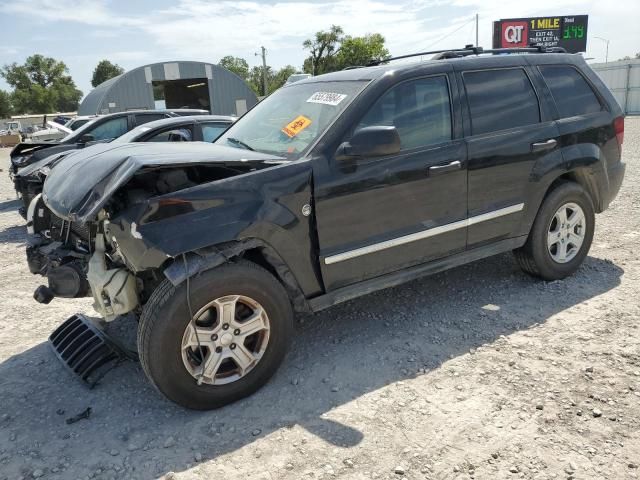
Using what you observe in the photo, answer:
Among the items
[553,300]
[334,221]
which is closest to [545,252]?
[553,300]

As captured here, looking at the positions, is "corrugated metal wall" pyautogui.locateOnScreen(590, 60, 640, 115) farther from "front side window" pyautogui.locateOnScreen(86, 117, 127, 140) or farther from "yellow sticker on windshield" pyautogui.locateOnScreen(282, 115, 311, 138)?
"yellow sticker on windshield" pyautogui.locateOnScreen(282, 115, 311, 138)

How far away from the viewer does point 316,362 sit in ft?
11.7

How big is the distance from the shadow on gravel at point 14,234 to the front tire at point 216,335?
5.55 m

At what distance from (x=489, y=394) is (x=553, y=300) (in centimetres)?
158

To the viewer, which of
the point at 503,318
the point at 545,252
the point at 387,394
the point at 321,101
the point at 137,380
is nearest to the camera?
the point at 387,394

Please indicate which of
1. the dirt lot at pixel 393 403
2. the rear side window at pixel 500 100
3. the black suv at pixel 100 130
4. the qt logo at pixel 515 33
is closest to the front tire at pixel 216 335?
the dirt lot at pixel 393 403

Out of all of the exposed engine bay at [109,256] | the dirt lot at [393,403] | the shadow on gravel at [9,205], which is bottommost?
the dirt lot at [393,403]

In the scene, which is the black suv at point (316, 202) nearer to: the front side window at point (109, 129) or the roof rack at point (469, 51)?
the roof rack at point (469, 51)

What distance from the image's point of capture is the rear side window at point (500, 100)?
3.96 meters

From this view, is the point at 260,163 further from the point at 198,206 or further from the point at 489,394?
the point at 489,394

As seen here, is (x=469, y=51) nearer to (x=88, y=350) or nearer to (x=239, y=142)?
(x=239, y=142)

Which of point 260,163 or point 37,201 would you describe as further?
point 37,201

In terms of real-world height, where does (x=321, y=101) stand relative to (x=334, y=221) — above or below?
above

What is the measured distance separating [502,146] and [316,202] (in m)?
1.67
